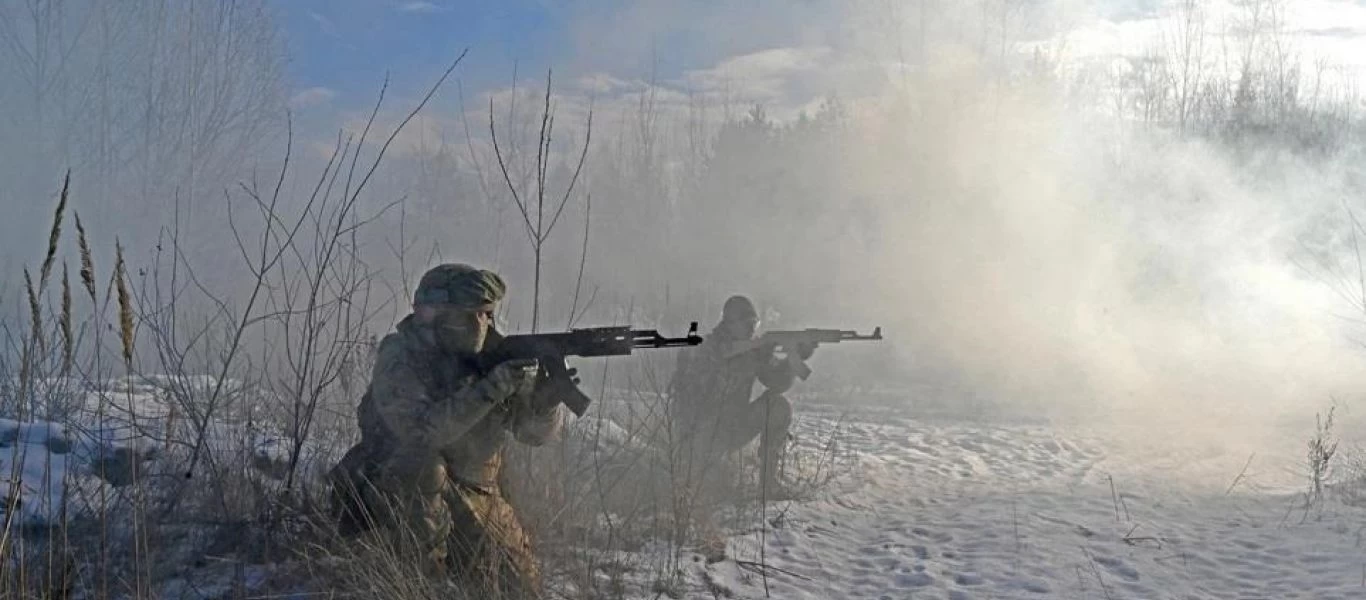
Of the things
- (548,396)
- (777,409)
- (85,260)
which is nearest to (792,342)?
(777,409)

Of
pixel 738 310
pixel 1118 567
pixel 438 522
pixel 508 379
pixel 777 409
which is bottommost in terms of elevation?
pixel 1118 567

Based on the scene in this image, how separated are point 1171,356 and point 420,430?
1563 cm

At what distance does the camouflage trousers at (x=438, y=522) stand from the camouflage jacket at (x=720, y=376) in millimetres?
2822

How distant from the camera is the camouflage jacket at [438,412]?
3395 mm

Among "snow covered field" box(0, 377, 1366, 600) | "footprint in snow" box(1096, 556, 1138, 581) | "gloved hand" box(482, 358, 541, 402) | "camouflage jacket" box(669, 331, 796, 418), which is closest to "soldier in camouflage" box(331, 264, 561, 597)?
"gloved hand" box(482, 358, 541, 402)

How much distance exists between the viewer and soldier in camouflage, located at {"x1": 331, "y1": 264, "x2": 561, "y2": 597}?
134 inches

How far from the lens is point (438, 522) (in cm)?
350

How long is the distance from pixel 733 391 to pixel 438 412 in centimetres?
358

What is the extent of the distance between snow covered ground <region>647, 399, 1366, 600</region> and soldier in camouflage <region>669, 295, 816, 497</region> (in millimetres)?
596

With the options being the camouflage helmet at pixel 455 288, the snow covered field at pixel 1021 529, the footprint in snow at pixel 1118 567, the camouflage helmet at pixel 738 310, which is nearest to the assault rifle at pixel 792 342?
the camouflage helmet at pixel 738 310

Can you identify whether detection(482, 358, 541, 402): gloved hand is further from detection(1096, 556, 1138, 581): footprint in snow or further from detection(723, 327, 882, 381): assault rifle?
detection(723, 327, 882, 381): assault rifle

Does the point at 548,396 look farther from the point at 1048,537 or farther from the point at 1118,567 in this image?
the point at 1048,537

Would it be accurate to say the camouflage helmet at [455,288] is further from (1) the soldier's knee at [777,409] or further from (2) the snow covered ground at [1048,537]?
(1) the soldier's knee at [777,409]

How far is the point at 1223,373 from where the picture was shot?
50.0 feet
